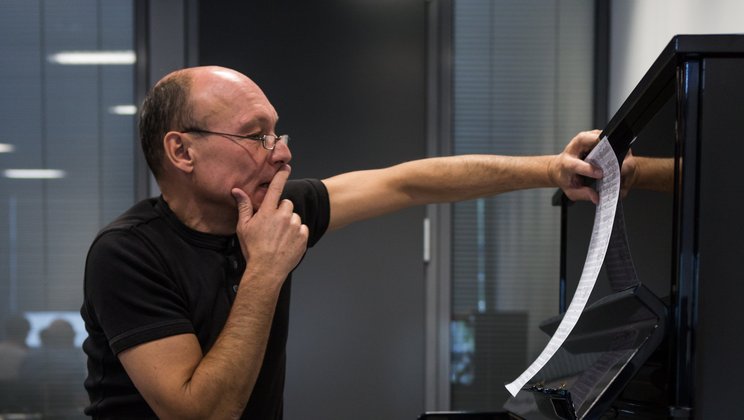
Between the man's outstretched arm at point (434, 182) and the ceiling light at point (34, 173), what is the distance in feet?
5.85

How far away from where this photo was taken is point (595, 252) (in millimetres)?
984

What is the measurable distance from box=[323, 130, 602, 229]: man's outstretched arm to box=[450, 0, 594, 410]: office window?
1464 millimetres

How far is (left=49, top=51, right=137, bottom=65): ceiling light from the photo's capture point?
9.66ft

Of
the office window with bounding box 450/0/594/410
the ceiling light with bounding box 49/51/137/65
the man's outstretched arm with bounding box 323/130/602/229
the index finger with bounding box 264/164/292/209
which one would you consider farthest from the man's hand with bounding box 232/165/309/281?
the ceiling light with bounding box 49/51/137/65

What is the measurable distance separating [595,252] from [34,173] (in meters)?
2.57

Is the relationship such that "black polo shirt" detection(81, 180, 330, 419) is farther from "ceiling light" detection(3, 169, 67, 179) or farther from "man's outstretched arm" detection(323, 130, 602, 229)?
"ceiling light" detection(3, 169, 67, 179)

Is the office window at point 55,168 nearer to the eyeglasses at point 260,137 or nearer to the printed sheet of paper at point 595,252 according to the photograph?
the eyeglasses at point 260,137

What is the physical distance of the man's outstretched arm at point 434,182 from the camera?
1.40 metres

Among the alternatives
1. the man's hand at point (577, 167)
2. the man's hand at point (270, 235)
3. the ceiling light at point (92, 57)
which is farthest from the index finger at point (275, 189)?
the ceiling light at point (92, 57)

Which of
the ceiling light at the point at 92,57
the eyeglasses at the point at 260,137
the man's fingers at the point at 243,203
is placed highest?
the ceiling light at the point at 92,57

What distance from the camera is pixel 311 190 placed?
153 centimetres

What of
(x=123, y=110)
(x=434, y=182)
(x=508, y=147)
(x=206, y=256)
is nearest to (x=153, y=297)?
(x=206, y=256)

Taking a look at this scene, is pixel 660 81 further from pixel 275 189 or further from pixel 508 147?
pixel 508 147

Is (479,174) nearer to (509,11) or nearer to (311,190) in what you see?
(311,190)
